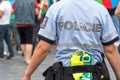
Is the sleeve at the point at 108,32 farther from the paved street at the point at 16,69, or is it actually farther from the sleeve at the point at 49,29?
the paved street at the point at 16,69

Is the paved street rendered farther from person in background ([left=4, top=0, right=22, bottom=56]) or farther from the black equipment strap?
the black equipment strap

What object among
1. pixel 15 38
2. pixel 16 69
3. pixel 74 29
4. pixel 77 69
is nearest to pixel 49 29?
pixel 74 29

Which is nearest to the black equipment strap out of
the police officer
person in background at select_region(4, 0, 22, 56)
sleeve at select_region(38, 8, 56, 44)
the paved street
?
the police officer

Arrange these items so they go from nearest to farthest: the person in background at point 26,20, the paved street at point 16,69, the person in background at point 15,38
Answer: the paved street at point 16,69, the person in background at point 26,20, the person in background at point 15,38

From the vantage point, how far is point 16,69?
1055cm

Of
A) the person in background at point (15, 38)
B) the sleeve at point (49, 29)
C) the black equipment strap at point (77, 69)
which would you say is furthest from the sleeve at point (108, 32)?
the person in background at point (15, 38)

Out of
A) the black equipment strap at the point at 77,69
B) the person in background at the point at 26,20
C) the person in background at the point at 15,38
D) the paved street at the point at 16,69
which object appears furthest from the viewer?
the person in background at the point at 15,38

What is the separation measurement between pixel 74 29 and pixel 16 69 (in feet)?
21.4

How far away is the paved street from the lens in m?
9.51

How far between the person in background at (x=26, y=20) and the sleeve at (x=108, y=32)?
700cm

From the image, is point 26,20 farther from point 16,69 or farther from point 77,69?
point 77,69

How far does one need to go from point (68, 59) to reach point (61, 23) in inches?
13.1

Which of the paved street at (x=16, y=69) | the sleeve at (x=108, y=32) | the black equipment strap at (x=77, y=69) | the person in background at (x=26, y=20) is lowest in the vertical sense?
the paved street at (x=16, y=69)

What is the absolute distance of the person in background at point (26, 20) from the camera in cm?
1120
